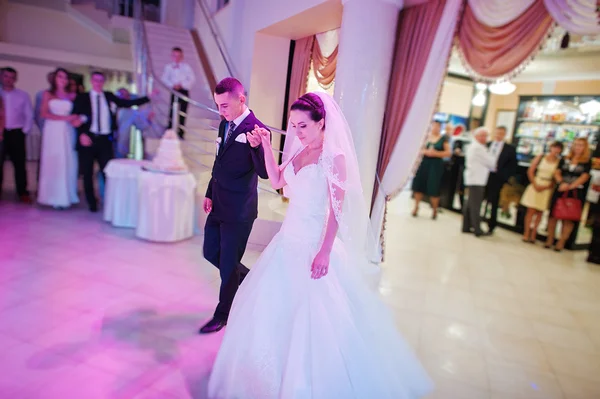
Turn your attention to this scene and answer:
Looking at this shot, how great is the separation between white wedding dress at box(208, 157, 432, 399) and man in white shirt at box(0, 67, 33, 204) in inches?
180

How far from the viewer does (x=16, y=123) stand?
5074 mm

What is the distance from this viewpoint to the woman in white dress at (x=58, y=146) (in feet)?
16.1

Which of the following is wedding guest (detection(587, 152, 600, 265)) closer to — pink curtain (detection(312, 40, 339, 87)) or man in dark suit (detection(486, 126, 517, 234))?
man in dark suit (detection(486, 126, 517, 234))

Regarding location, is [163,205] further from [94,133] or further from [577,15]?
[577,15]

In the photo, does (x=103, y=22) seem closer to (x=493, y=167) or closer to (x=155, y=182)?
(x=155, y=182)

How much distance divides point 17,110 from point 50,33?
264 inches

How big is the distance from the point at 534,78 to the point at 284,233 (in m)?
9.06

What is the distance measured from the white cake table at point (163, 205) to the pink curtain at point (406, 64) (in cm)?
199

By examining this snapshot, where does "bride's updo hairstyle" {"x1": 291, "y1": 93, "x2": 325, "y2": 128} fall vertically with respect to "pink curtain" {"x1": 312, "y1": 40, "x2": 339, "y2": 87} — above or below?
below

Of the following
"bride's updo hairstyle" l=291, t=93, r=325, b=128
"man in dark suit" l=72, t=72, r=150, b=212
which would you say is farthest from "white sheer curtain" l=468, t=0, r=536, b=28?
"man in dark suit" l=72, t=72, r=150, b=212

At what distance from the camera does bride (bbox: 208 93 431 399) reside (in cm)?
182

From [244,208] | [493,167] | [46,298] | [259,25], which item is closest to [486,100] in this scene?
[493,167]

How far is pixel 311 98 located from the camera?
1.93m

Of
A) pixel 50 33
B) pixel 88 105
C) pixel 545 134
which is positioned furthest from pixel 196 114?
pixel 545 134
